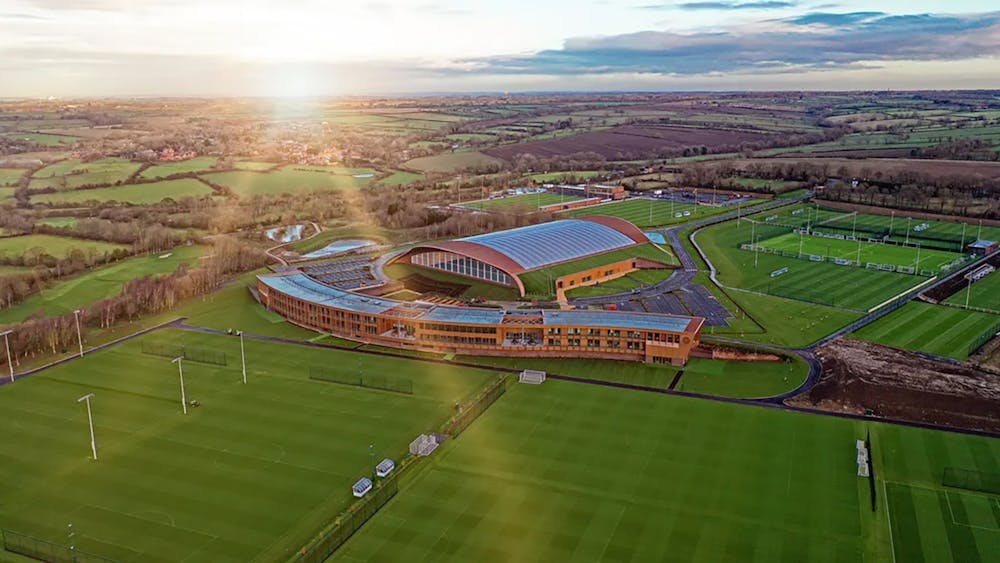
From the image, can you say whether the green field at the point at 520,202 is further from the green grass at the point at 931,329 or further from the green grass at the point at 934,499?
the green grass at the point at 934,499

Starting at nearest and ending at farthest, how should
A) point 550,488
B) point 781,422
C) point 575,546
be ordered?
point 575,546 → point 550,488 → point 781,422

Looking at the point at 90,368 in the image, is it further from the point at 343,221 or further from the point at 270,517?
the point at 343,221

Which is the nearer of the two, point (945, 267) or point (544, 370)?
point (544, 370)

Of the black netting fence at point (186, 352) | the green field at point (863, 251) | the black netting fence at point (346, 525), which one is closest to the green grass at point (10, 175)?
the black netting fence at point (186, 352)

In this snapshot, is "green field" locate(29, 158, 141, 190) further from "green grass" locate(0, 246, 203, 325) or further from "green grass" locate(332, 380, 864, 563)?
"green grass" locate(332, 380, 864, 563)

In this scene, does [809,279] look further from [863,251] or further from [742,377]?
[742,377]

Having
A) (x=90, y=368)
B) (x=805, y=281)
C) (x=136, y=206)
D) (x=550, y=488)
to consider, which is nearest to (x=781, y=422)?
(x=550, y=488)
